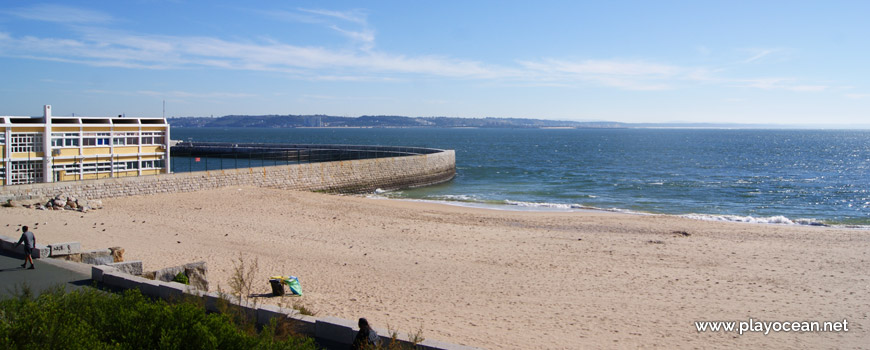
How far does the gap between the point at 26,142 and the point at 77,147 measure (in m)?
1.98

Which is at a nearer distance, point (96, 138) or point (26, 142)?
point (26, 142)

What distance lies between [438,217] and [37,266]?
625 inches

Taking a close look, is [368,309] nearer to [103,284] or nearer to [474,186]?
[103,284]

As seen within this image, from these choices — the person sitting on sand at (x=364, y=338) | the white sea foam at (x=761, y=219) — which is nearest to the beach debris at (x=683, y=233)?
the white sea foam at (x=761, y=219)

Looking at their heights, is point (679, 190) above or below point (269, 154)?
below

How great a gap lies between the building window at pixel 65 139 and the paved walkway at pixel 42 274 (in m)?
15.5

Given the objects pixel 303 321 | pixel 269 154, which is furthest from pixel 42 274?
pixel 269 154

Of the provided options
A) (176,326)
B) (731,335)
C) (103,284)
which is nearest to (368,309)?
(103,284)

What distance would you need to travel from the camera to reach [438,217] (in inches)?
1019

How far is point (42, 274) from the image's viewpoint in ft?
37.1

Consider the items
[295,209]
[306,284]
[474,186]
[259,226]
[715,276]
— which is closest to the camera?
[306,284]

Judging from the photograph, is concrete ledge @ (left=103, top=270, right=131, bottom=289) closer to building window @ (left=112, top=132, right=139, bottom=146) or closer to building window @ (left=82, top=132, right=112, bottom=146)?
building window @ (left=82, top=132, right=112, bottom=146)

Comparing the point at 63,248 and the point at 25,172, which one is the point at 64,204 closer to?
the point at 25,172

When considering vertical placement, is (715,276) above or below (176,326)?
below
